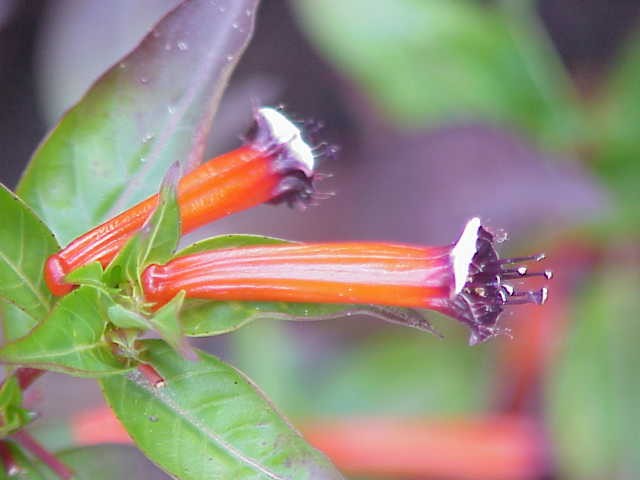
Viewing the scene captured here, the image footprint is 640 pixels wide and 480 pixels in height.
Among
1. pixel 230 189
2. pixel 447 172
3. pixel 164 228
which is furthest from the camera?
pixel 447 172

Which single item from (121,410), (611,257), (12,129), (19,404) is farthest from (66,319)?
(611,257)

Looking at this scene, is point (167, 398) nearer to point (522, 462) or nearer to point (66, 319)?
point (66, 319)

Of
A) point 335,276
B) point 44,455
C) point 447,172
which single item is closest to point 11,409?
point 44,455

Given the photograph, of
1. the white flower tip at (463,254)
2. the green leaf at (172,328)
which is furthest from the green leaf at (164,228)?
the white flower tip at (463,254)

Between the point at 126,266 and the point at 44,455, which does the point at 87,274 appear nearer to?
the point at 126,266

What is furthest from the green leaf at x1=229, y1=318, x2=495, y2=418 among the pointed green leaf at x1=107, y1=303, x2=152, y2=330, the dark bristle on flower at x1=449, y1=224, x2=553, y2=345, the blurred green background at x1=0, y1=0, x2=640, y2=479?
the pointed green leaf at x1=107, y1=303, x2=152, y2=330

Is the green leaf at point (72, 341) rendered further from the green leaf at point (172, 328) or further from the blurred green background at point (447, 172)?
the blurred green background at point (447, 172)
